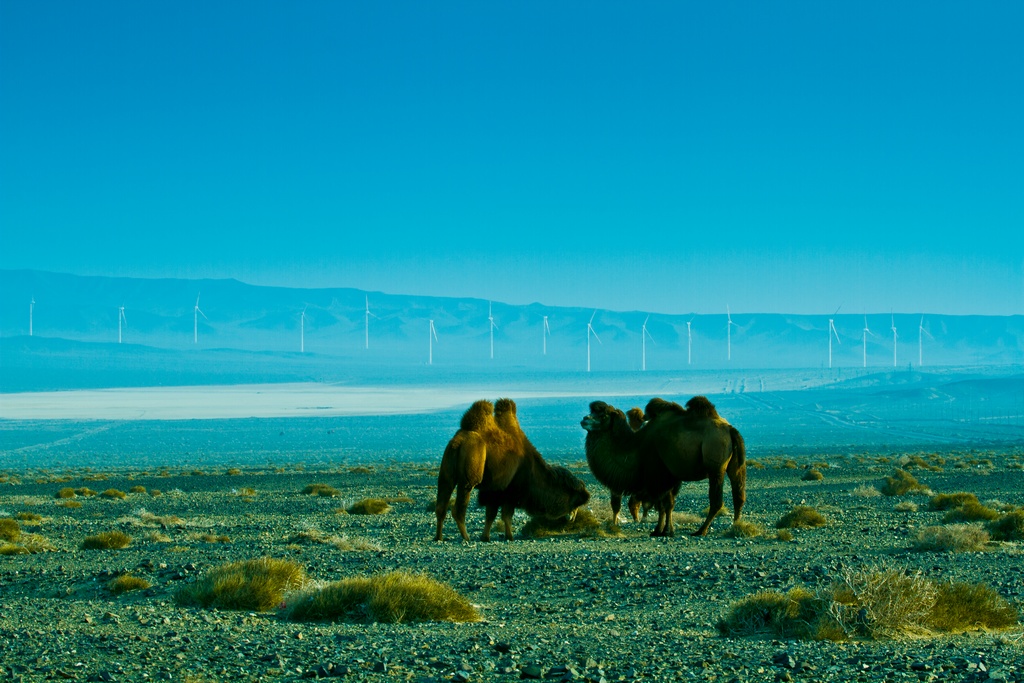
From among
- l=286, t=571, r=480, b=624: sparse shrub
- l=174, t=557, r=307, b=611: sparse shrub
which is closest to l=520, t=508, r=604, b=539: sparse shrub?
l=174, t=557, r=307, b=611: sparse shrub

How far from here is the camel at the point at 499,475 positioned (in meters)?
18.2

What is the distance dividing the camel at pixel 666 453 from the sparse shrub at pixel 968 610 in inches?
317

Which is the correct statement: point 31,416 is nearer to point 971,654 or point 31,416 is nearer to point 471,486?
point 471,486

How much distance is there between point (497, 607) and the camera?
42.0ft

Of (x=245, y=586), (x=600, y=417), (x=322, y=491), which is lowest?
(x=322, y=491)

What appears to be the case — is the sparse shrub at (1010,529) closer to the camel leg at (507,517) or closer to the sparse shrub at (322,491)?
the camel leg at (507,517)

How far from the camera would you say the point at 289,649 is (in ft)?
32.4

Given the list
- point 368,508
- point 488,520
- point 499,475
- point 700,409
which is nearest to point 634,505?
point 700,409

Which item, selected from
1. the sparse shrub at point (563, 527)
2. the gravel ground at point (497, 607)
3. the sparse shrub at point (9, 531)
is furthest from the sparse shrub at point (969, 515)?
the sparse shrub at point (9, 531)

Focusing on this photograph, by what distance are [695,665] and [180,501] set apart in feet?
87.1

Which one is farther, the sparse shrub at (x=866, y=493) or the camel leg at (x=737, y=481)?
the sparse shrub at (x=866, y=493)

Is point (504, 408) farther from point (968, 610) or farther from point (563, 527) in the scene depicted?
point (968, 610)

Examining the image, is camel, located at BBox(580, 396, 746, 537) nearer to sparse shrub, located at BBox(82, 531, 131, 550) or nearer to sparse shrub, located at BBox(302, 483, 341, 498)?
sparse shrub, located at BBox(82, 531, 131, 550)

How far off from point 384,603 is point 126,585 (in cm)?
404
